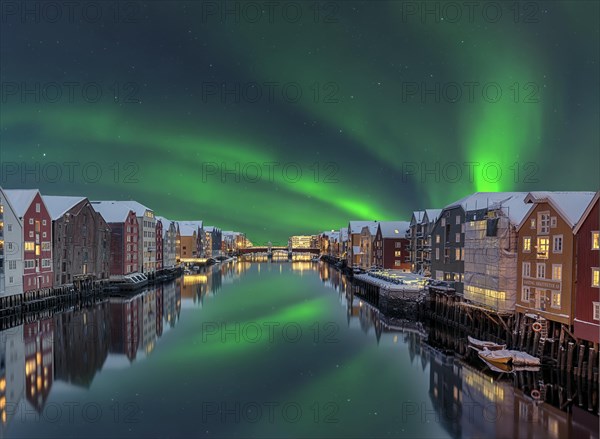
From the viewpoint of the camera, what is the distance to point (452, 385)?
30.8 meters

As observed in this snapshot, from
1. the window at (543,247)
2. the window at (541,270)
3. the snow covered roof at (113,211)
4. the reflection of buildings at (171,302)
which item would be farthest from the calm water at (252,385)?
the snow covered roof at (113,211)

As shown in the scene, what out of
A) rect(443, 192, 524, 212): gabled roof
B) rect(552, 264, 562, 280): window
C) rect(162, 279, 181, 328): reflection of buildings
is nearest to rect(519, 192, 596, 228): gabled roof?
rect(552, 264, 562, 280): window

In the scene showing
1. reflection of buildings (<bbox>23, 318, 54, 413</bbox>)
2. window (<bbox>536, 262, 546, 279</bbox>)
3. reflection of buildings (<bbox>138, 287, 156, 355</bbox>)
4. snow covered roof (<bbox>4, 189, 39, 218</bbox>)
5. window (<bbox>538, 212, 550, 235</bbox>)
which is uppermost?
snow covered roof (<bbox>4, 189, 39, 218</bbox>)

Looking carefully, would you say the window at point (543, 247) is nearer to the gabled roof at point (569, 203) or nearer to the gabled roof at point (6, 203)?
the gabled roof at point (569, 203)

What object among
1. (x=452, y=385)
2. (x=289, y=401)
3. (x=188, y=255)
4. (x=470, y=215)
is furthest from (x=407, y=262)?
(x=188, y=255)

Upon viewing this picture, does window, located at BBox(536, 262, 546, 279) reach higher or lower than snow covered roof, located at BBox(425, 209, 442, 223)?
lower

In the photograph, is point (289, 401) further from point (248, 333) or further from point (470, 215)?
point (470, 215)

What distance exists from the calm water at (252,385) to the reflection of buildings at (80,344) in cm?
14

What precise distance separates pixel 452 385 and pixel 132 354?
26.8m

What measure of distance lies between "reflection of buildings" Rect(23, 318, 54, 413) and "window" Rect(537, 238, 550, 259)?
1510 inches

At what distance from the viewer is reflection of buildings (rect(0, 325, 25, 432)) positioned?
25584 mm

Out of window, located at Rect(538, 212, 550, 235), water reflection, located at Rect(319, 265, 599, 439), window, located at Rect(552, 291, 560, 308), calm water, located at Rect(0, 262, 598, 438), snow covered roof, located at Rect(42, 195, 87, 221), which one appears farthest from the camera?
snow covered roof, located at Rect(42, 195, 87, 221)

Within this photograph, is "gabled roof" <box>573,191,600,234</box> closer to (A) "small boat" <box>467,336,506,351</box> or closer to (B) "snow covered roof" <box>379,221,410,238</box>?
(A) "small boat" <box>467,336,506,351</box>

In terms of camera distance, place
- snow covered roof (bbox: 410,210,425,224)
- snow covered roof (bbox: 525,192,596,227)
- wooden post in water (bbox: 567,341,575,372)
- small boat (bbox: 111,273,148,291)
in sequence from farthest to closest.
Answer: snow covered roof (bbox: 410,210,425,224), small boat (bbox: 111,273,148,291), snow covered roof (bbox: 525,192,596,227), wooden post in water (bbox: 567,341,575,372)
